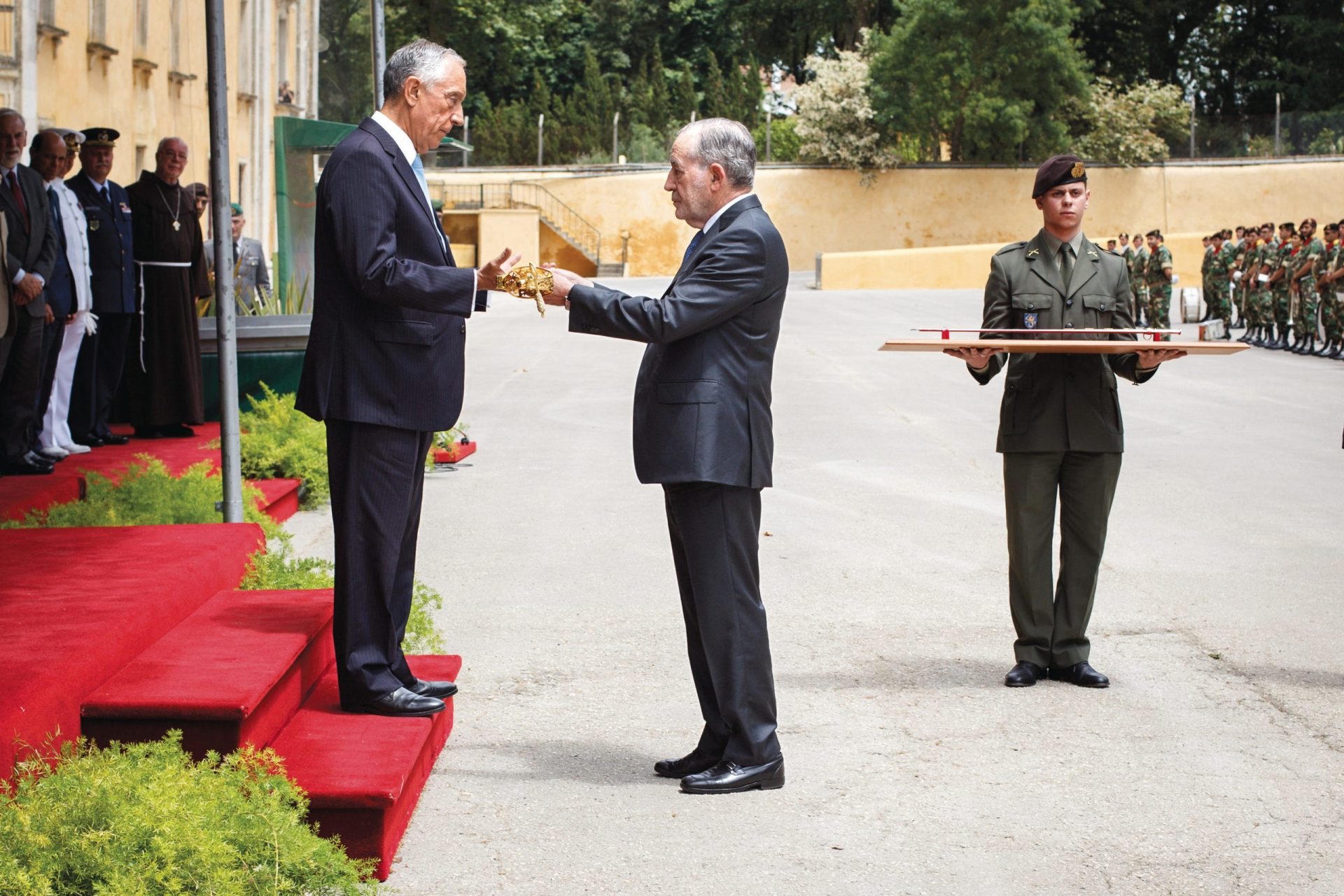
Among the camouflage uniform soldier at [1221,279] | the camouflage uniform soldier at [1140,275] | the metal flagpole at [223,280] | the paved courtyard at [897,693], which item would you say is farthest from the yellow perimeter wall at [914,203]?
the metal flagpole at [223,280]

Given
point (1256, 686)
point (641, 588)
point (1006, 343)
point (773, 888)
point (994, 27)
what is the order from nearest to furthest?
point (773, 888), point (1006, 343), point (1256, 686), point (641, 588), point (994, 27)

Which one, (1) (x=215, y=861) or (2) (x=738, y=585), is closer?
(1) (x=215, y=861)

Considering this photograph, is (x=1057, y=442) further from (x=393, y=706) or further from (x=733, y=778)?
(x=393, y=706)

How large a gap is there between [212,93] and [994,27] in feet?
158

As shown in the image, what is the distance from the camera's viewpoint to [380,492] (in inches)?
180

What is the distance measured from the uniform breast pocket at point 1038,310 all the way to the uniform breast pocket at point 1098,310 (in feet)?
0.38

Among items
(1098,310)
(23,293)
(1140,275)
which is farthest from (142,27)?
(1098,310)

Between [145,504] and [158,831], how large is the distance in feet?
13.1

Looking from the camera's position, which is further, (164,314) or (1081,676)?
(164,314)

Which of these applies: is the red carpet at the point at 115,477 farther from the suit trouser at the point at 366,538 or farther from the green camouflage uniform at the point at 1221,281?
the green camouflage uniform at the point at 1221,281

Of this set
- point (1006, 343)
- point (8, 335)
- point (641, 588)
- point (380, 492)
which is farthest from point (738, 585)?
point (8, 335)

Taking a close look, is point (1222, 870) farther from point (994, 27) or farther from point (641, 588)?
point (994, 27)

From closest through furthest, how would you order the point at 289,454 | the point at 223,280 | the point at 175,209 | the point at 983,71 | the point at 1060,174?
the point at 1060,174 → the point at 223,280 → the point at 289,454 → the point at 175,209 → the point at 983,71

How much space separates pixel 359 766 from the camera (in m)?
4.12
